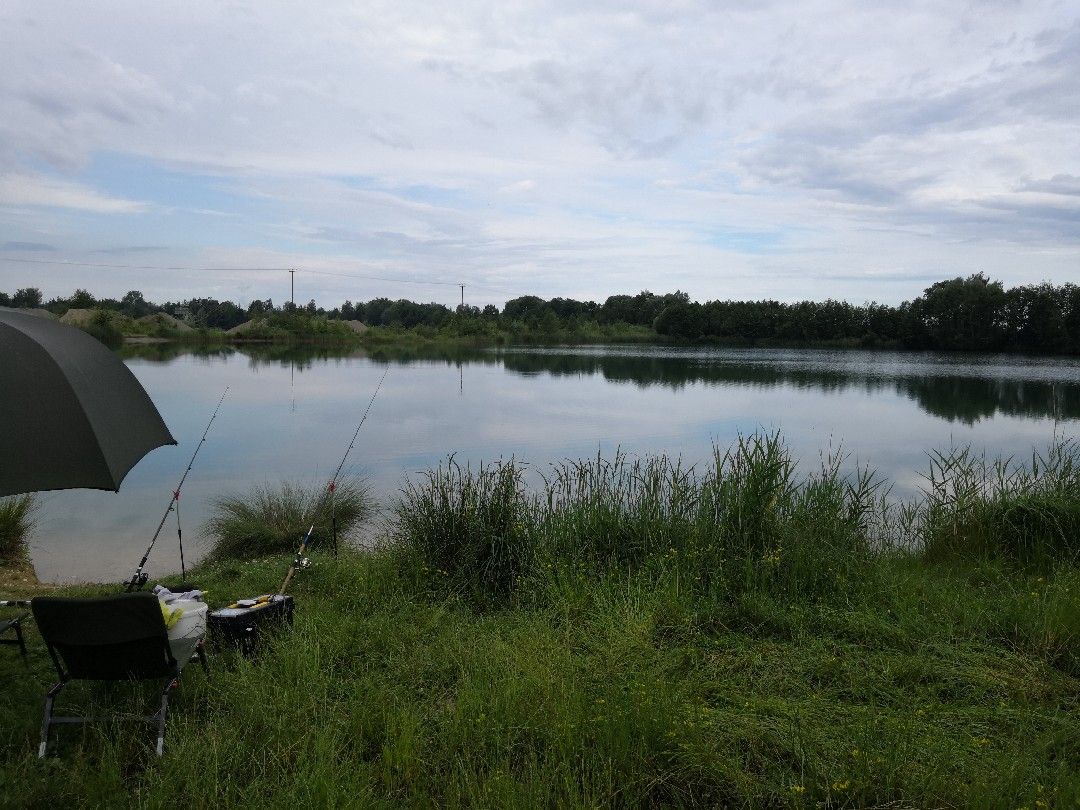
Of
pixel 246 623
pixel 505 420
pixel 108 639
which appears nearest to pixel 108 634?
pixel 108 639

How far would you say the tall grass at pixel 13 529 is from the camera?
7.38 metres

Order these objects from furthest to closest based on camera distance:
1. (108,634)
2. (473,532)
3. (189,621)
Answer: (473,532)
(189,621)
(108,634)

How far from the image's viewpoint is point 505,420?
59.0 feet

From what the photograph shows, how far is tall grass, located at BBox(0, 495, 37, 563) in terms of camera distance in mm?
7383

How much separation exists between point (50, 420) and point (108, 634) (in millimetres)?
903

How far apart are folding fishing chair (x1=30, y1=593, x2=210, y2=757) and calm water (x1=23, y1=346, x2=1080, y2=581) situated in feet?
10.8

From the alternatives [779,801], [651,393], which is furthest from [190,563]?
[651,393]

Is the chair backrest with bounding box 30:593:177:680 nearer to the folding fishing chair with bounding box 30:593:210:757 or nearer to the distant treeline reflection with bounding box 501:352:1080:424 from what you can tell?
the folding fishing chair with bounding box 30:593:210:757

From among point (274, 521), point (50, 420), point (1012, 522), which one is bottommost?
point (274, 521)

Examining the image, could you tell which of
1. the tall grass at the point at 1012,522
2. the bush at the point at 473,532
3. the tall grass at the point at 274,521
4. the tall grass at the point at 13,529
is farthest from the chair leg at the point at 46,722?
the tall grass at the point at 1012,522

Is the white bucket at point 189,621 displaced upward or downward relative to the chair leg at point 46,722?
upward

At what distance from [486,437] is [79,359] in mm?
12446

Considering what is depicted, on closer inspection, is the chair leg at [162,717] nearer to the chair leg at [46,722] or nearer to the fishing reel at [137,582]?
the chair leg at [46,722]

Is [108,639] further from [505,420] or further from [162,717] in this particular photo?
[505,420]
